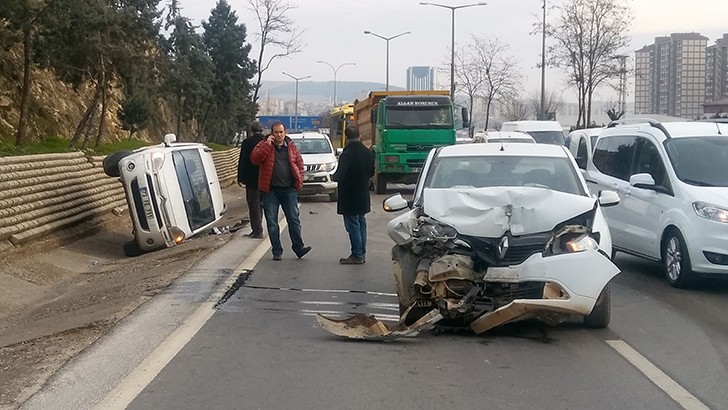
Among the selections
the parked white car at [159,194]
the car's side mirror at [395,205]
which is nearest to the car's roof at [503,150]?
the car's side mirror at [395,205]

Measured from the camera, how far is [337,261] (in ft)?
43.9

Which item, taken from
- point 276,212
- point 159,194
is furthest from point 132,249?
point 276,212

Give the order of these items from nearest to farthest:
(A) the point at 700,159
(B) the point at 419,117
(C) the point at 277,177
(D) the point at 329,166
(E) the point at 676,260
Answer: (E) the point at 676,260
(A) the point at 700,159
(C) the point at 277,177
(D) the point at 329,166
(B) the point at 419,117

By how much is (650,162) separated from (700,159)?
691 mm

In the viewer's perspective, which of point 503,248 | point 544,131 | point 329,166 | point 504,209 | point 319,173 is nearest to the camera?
point 503,248

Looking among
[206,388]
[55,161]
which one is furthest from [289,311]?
[55,161]

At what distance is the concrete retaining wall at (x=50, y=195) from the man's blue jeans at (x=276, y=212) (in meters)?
3.65

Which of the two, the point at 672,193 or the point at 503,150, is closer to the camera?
the point at 503,150

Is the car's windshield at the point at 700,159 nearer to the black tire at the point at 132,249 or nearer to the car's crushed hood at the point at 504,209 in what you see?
the car's crushed hood at the point at 504,209

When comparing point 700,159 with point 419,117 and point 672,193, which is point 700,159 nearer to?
point 672,193

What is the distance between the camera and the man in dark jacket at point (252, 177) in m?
15.4

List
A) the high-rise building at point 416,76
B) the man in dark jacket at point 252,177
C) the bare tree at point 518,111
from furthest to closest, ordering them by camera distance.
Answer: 1. the high-rise building at point 416,76
2. the bare tree at point 518,111
3. the man in dark jacket at point 252,177

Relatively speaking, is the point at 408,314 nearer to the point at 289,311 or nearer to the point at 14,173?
the point at 289,311

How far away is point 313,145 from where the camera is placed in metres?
27.8
